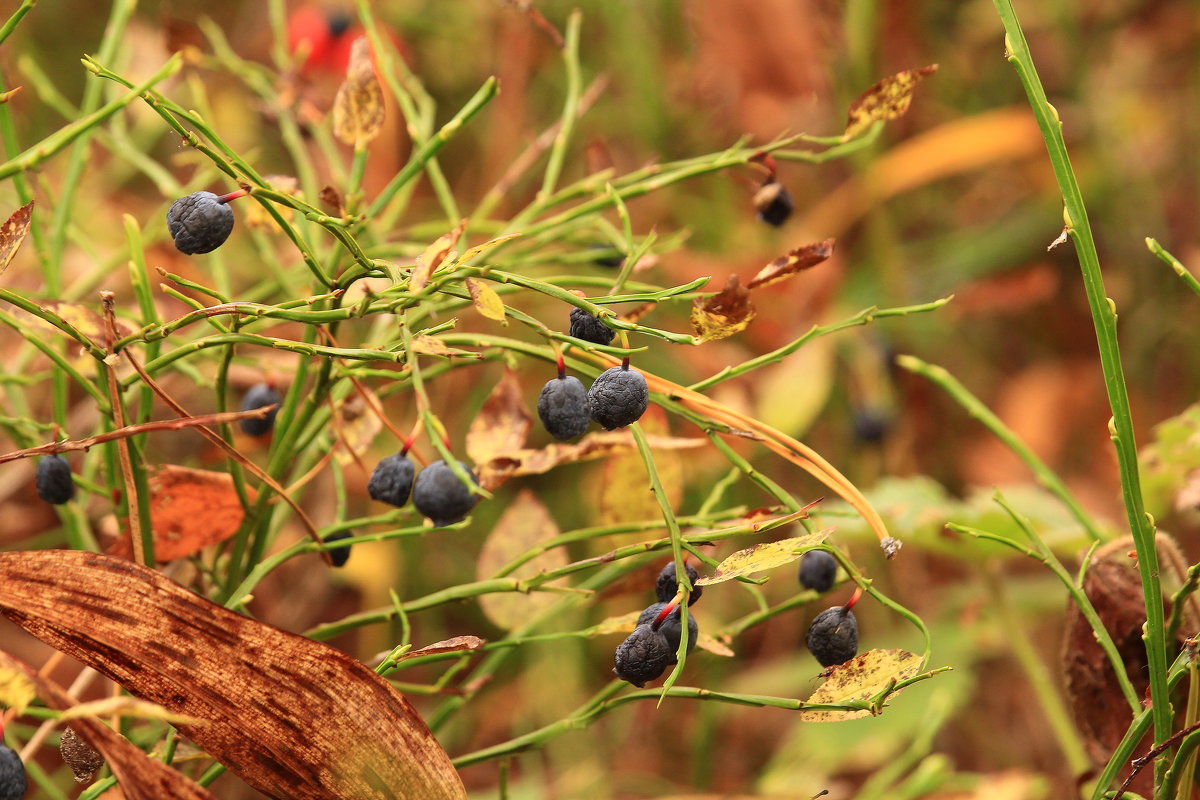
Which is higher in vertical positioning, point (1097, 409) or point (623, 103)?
point (623, 103)

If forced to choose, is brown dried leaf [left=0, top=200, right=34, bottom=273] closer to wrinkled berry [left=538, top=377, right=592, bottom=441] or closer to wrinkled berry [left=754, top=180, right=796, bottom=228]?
wrinkled berry [left=538, top=377, right=592, bottom=441]

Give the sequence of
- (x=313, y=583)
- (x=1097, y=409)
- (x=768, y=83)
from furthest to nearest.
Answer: (x=1097, y=409)
(x=768, y=83)
(x=313, y=583)

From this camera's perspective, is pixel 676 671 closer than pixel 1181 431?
Yes

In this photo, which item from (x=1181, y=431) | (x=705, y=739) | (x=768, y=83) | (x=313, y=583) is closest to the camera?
(x=1181, y=431)

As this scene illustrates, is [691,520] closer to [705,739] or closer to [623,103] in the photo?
[705,739]

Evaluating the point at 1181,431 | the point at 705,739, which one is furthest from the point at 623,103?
the point at 1181,431

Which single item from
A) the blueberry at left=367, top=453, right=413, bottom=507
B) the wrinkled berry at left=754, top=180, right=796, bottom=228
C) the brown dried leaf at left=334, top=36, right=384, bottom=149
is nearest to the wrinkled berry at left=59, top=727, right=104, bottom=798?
the blueberry at left=367, top=453, right=413, bottom=507

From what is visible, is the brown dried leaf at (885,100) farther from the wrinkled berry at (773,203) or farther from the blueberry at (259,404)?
the blueberry at (259,404)
